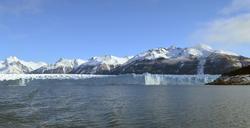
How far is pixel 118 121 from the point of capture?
36844 millimetres

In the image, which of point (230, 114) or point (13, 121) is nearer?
point (13, 121)

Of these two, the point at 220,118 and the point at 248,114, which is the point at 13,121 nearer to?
the point at 220,118

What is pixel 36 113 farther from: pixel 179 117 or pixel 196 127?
pixel 196 127

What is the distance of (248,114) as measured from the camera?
40.8m

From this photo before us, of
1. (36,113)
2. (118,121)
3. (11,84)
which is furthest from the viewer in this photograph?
(11,84)

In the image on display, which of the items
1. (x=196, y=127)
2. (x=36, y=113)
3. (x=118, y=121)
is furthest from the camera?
(x=36, y=113)

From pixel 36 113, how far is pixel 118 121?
34.9 feet

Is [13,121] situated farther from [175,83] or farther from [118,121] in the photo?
[175,83]

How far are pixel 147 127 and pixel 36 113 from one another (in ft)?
48.8

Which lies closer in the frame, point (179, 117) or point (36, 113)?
point (179, 117)

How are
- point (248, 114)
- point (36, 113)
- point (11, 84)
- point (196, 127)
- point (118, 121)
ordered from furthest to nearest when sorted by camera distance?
1. point (11, 84)
2. point (36, 113)
3. point (248, 114)
4. point (118, 121)
5. point (196, 127)

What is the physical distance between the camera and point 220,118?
3806 cm

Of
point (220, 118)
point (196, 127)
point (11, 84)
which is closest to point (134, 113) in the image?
point (220, 118)

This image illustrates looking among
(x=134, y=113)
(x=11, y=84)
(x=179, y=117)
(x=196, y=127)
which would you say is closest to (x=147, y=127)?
(x=196, y=127)
